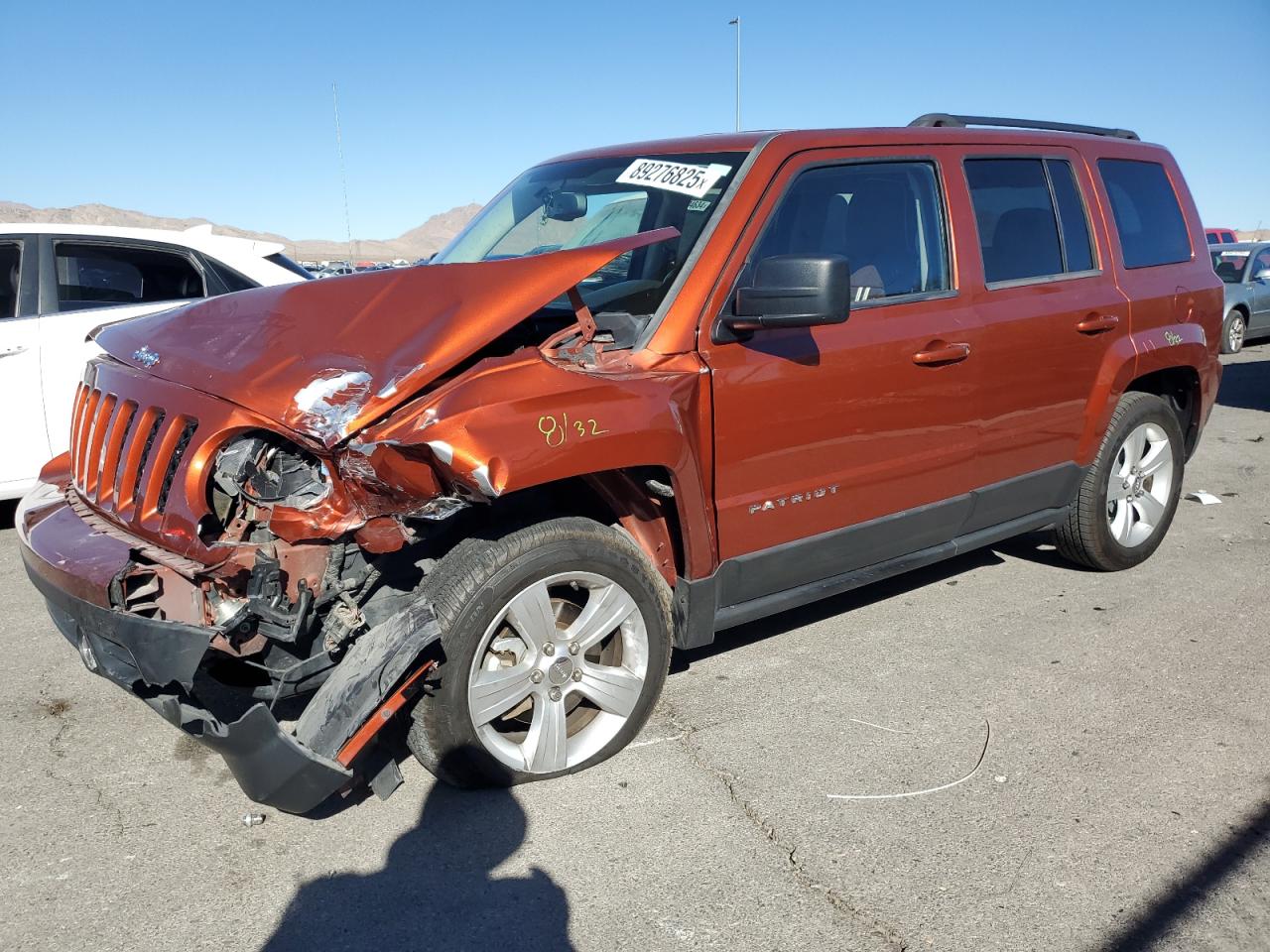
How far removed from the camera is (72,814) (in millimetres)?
3021

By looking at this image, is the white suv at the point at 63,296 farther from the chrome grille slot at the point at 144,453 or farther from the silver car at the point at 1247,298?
the silver car at the point at 1247,298

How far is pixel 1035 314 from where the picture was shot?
412cm

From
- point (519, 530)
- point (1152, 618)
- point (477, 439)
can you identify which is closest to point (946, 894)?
point (519, 530)

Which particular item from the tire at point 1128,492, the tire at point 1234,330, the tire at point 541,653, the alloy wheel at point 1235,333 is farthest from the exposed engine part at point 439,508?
the alloy wheel at point 1235,333

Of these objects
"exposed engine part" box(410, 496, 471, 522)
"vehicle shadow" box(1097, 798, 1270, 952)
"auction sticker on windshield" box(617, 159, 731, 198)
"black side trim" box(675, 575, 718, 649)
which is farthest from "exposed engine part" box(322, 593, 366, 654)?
"vehicle shadow" box(1097, 798, 1270, 952)

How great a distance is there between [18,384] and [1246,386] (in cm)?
1241

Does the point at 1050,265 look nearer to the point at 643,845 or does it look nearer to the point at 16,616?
the point at 643,845

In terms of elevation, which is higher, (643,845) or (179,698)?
(179,698)

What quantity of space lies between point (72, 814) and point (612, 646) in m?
1.71

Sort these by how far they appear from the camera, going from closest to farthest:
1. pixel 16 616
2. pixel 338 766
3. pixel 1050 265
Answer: pixel 338 766 < pixel 1050 265 < pixel 16 616

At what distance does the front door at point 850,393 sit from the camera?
10.9 feet

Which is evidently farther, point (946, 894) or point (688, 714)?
point (688, 714)

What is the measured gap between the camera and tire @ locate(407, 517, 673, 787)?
2855 millimetres

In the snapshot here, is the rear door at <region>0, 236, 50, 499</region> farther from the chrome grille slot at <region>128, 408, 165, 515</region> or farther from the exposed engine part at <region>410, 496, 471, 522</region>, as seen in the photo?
the exposed engine part at <region>410, 496, 471, 522</region>
